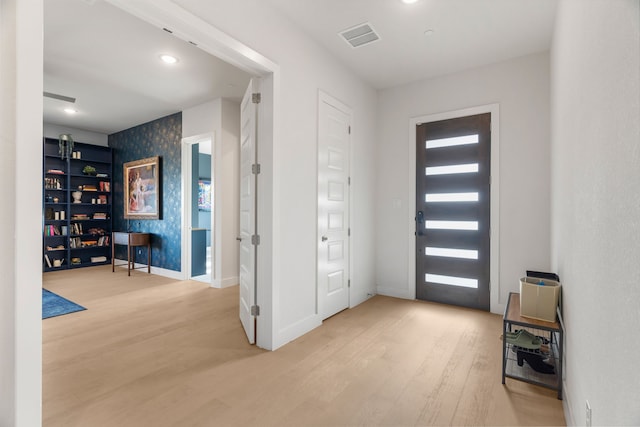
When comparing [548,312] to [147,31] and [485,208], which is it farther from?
[147,31]

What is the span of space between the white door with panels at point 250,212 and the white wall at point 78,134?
5.68m

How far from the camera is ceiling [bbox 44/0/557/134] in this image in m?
2.68

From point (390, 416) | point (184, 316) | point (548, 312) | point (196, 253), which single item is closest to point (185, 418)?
point (390, 416)

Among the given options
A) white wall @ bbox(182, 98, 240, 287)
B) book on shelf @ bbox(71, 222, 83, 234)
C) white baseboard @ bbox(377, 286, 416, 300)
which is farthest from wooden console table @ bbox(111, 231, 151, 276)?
white baseboard @ bbox(377, 286, 416, 300)

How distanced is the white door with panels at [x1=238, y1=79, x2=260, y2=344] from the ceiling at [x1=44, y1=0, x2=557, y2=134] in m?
0.93

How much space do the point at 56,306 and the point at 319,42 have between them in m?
4.44

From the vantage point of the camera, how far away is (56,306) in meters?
3.81

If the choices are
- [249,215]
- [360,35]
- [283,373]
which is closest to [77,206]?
[249,215]

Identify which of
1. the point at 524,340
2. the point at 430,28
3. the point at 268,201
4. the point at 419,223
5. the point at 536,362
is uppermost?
the point at 430,28

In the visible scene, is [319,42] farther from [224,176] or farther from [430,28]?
[224,176]

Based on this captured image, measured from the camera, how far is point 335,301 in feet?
11.5

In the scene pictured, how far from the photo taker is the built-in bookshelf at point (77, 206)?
616 centimetres

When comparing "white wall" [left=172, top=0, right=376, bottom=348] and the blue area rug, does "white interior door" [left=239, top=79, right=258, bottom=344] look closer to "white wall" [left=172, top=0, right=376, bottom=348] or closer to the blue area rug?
"white wall" [left=172, top=0, right=376, bottom=348]

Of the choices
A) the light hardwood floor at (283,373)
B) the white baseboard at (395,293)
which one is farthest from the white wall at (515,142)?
the light hardwood floor at (283,373)
